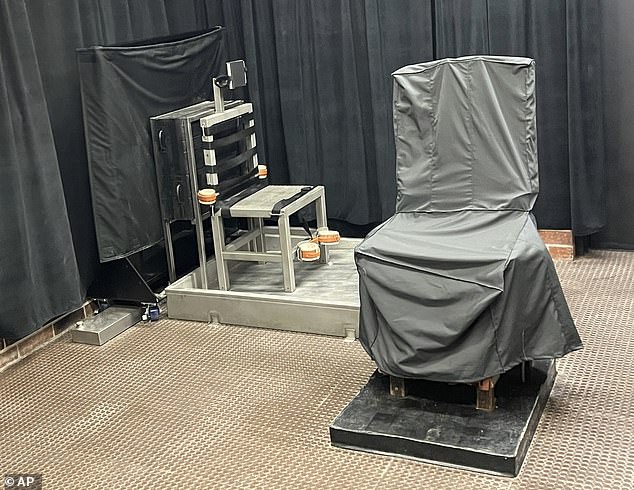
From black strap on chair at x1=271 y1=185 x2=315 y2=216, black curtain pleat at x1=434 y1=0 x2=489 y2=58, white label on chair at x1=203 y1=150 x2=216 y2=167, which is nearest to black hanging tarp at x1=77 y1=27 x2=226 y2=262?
white label on chair at x1=203 y1=150 x2=216 y2=167

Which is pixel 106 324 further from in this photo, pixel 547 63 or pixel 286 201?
pixel 547 63

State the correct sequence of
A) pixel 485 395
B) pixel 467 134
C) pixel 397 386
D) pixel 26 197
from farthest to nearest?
pixel 26 197 < pixel 467 134 < pixel 397 386 < pixel 485 395

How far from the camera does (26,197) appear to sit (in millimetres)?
3674

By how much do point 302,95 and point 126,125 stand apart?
117cm

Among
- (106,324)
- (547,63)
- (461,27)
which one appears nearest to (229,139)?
(106,324)

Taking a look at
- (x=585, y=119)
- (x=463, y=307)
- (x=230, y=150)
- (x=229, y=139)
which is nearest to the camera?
(x=463, y=307)

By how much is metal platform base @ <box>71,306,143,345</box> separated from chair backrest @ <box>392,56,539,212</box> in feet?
4.96

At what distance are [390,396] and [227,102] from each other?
1.97m

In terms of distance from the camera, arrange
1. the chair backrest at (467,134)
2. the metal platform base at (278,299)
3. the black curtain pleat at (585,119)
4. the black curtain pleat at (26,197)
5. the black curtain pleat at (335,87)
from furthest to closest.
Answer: the black curtain pleat at (335,87) < the black curtain pleat at (585,119) < the metal platform base at (278,299) < the black curtain pleat at (26,197) < the chair backrest at (467,134)

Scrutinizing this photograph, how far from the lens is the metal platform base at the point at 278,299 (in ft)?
12.4

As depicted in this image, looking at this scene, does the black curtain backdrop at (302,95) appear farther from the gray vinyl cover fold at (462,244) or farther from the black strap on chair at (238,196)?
the gray vinyl cover fold at (462,244)

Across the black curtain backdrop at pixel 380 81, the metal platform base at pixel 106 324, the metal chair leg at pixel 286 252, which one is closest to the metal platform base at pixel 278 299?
the metal chair leg at pixel 286 252

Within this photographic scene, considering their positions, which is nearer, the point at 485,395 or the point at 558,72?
the point at 485,395

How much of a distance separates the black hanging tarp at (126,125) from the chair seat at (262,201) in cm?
42
